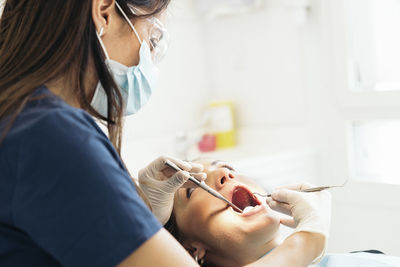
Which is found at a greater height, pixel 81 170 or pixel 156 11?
pixel 156 11

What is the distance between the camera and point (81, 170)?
2.82 ft

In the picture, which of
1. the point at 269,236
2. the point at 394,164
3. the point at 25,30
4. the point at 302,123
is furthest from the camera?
the point at 302,123

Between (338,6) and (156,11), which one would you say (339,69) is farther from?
(156,11)

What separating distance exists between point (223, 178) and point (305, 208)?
1.27 feet

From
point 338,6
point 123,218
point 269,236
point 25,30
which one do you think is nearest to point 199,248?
point 269,236

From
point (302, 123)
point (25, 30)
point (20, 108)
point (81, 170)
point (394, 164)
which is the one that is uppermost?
point (25, 30)

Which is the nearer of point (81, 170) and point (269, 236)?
point (81, 170)

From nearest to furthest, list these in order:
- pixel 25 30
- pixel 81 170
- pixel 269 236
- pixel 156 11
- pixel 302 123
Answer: pixel 81 170, pixel 25 30, pixel 156 11, pixel 269 236, pixel 302 123

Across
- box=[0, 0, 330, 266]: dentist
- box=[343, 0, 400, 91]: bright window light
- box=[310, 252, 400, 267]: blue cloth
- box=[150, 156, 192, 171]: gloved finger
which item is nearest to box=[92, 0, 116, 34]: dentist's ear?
box=[0, 0, 330, 266]: dentist

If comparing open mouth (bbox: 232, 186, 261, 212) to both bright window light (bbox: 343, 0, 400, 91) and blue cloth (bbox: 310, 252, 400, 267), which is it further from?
bright window light (bbox: 343, 0, 400, 91)

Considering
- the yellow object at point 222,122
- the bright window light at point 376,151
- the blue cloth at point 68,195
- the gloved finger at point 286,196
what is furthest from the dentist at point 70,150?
the yellow object at point 222,122

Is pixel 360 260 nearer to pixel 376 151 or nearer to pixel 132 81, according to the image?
pixel 132 81

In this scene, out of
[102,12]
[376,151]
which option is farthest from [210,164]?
[376,151]

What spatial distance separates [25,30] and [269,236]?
84 centimetres
